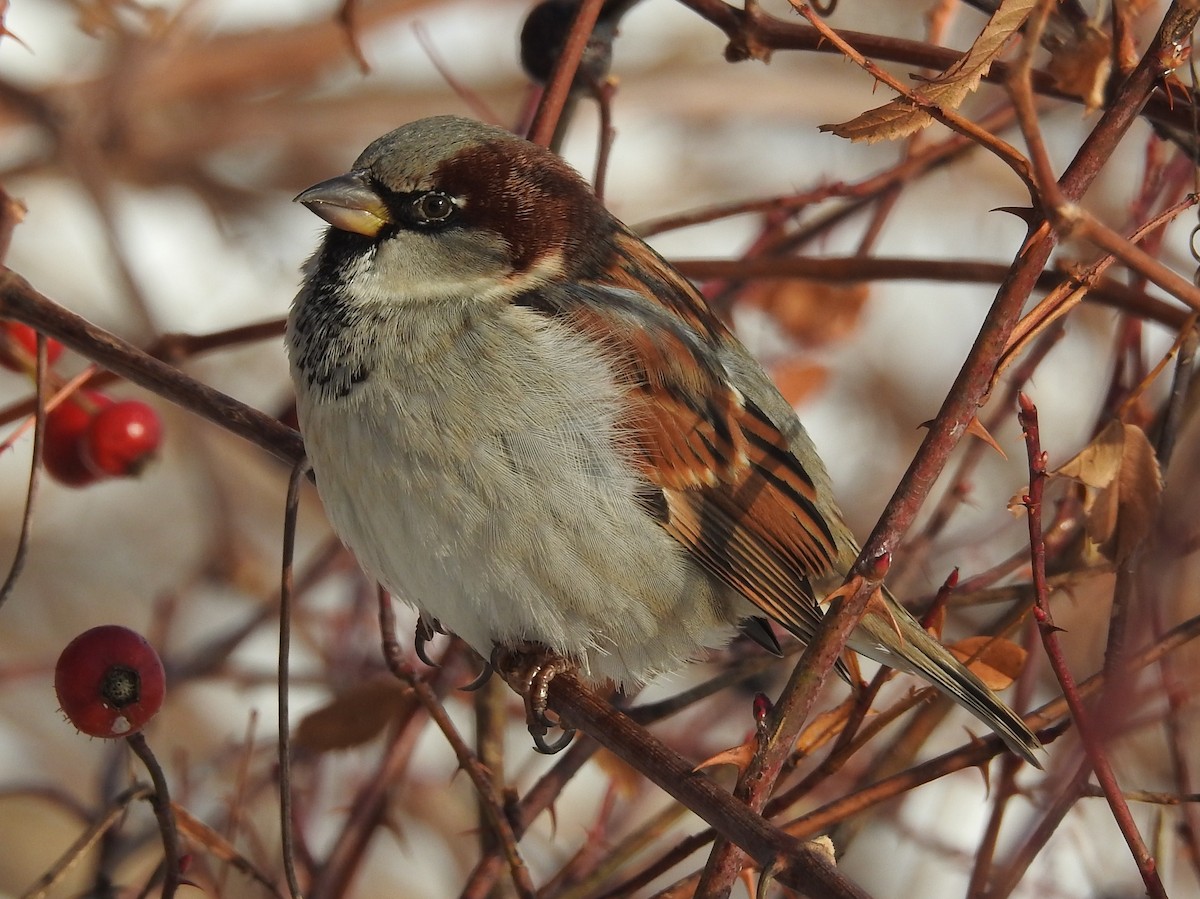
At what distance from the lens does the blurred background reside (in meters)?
3.31

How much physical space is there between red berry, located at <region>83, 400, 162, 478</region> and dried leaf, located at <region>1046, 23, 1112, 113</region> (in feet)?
4.88

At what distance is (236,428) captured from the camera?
1.89 meters

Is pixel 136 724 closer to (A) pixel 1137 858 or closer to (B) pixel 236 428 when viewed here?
(B) pixel 236 428

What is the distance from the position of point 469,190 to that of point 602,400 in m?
0.42

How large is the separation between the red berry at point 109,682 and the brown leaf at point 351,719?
1.37ft

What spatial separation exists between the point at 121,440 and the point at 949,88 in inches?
56.7

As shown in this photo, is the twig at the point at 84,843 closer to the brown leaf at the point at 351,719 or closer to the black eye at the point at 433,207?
the brown leaf at the point at 351,719

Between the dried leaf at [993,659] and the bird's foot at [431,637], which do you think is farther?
the bird's foot at [431,637]

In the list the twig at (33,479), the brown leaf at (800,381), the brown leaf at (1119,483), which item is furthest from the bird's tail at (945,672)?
the twig at (33,479)

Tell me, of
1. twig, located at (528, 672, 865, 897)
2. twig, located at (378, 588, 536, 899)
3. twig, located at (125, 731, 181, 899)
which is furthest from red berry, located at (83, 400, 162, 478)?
twig, located at (528, 672, 865, 897)

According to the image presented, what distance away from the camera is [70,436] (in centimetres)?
235

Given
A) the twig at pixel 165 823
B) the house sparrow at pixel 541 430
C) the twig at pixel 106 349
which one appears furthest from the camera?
the house sparrow at pixel 541 430

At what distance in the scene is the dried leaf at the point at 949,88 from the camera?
1420mm

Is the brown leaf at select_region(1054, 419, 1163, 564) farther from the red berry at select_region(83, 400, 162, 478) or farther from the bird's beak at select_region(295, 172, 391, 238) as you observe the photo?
the red berry at select_region(83, 400, 162, 478)
